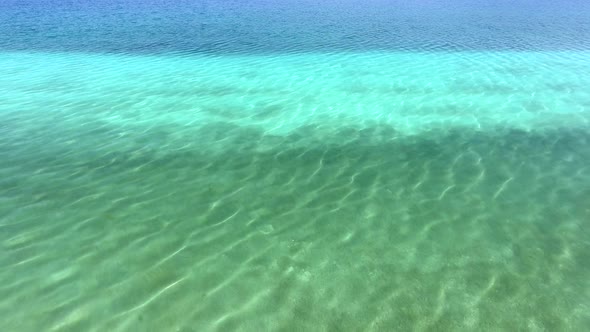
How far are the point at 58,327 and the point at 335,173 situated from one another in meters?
5.54

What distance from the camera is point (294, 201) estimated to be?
7.27 meters

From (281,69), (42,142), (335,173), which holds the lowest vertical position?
(281,69)

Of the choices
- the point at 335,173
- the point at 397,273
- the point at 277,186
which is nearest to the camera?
the point at 397,273

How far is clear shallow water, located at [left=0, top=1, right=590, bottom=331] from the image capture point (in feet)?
16.1

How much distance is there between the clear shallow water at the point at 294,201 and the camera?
4922 mm

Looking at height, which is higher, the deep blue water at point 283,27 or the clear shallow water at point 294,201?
the clear shallow water at point 294,201

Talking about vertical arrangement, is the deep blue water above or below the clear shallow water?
below

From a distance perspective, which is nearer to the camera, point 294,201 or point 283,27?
point 294,201

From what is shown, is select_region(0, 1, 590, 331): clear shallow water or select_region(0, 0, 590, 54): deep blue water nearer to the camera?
select_region(0, 1, 590, 331): clear shallow water

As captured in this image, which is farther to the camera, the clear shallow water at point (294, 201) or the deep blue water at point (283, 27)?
the deep blue water at point (283, 27)

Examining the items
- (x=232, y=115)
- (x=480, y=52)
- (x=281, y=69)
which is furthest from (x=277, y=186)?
(x=480, y=52)

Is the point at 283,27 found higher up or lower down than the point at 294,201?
lower down

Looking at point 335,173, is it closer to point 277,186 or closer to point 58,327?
point 277,186

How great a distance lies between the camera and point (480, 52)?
21.7 meters
